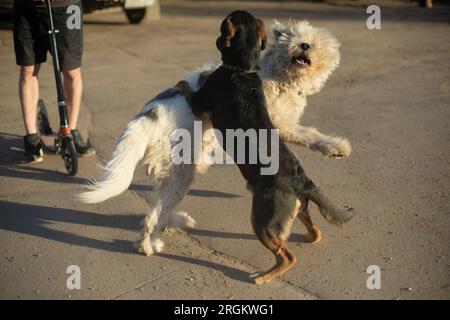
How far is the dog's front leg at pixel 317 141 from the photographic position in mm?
3648

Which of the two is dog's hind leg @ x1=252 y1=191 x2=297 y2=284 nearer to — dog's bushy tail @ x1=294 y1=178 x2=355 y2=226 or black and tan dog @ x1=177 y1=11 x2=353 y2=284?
black and tan dog @ x1=177 y1=11 x2=353 y2=284

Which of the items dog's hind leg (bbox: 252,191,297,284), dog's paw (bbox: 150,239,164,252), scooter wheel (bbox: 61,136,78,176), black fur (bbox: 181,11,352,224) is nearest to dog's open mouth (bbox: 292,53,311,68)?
black fur (bbox: 181,11,352,224)

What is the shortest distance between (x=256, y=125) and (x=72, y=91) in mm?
2617

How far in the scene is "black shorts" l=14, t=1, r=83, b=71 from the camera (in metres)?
5.05

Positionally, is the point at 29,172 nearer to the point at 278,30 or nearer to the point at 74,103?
the point at 74,103

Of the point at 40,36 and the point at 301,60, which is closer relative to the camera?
the point at 301,60

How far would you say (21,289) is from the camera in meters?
3.53

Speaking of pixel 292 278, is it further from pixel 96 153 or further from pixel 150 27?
pixel 150 27

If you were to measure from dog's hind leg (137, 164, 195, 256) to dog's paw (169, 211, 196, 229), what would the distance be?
271 millimetres

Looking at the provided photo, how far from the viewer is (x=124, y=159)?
3.67 metres

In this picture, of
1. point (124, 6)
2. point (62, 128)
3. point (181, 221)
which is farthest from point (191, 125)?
point (124, 6)

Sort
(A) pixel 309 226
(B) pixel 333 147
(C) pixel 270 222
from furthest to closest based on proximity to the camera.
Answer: (A) pixel 309 226
(B) pixel 333 147
(C) pixel 270 222

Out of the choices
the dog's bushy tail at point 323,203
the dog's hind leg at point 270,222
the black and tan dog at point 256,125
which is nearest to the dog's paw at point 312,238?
the dog's bushy tail at point 323,203
